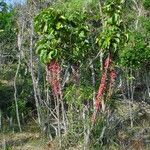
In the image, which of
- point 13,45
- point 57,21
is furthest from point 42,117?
point 13,45

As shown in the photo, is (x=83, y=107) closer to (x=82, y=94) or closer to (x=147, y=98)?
(x=82, y=94)

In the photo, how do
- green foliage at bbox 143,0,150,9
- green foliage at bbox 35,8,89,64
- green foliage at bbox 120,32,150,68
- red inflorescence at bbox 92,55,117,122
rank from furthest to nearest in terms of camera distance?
green foliage at bbox 143,0,150,9, green foliage at bbox 120,32,150,68, red inflorescence at bbox 92,55,117,122, green foliage at bbox 35,8,89,64

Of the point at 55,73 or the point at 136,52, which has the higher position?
the point at 55,73

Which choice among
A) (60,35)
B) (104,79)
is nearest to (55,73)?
(60,35)

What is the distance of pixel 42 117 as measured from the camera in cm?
1213

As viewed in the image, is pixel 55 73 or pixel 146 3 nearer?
pixel 55 73

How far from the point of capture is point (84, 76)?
32.3 feet

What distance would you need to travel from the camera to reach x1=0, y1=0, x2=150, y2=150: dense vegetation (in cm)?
845

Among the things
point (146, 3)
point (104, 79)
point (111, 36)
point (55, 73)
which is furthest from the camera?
point (146, 3)

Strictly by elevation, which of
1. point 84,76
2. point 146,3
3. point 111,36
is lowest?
point 84,76

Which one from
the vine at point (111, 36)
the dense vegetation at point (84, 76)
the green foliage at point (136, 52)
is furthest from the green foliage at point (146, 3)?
the vine at point (111, 36)

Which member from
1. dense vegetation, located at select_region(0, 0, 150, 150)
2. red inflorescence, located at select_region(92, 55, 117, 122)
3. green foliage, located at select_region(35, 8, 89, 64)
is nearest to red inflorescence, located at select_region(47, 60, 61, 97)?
dense vegetation, located at select_region(0, 0, 150, 150)

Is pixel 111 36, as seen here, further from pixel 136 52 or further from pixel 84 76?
pixel 136 52

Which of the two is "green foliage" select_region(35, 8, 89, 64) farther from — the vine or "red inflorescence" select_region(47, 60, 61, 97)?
the vine
